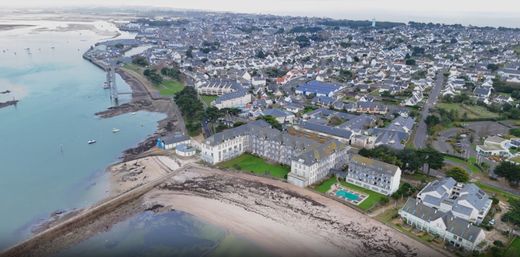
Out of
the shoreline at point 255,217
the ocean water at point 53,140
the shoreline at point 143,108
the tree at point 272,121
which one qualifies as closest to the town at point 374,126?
the tree at point 272,121

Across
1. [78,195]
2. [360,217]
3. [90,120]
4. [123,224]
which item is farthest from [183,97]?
[360,217]

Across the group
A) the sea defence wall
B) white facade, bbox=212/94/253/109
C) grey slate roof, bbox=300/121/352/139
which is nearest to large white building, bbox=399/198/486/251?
grey slate roof, bbox=300/121/352/139

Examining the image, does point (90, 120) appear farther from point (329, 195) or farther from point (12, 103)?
point (329, 195)

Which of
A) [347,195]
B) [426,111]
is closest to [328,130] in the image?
[347,195]

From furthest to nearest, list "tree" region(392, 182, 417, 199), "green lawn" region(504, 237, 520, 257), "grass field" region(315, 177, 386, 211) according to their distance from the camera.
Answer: "tree" region(392, 182, 417, 199) → "grass field" region(315, 177, 386, 211) → "green lawn" region(504, 237, 520, 257)

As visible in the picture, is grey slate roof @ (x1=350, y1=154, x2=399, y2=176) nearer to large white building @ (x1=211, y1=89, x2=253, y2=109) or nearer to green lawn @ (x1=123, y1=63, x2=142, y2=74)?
large white building @ (x1=211, y1=89, x2=253, y2=109)

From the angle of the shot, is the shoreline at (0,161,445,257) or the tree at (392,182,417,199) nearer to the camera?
the shoreline at (0,161,445,257)

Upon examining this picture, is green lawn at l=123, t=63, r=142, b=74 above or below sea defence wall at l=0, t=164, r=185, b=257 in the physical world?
above
